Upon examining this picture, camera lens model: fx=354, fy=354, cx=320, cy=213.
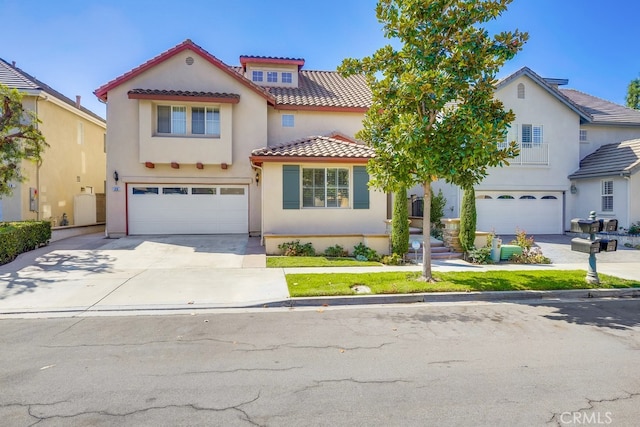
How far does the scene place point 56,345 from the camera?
4.93 m

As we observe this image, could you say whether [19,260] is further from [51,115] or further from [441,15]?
[441,15]

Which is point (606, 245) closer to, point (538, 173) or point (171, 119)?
point (538, 173)

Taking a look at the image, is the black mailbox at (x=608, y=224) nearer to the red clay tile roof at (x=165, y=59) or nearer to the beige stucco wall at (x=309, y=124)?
the beige stucco wall at (x=309, y=124)

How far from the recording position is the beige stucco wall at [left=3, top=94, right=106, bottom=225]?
15203mm

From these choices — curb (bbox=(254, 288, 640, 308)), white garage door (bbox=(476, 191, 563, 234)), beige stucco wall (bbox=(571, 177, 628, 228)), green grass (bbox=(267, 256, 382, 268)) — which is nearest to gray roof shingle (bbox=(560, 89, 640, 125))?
beige stucco wall (bbox=(571, 177, 628, 228))

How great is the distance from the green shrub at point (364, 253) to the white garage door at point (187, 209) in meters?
6.24

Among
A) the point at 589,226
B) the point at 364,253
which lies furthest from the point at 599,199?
the point at 364,253

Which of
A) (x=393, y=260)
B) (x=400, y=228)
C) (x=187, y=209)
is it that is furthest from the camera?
(x=187, y=209)

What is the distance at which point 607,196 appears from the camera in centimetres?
1697

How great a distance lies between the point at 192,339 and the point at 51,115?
55.6 ft

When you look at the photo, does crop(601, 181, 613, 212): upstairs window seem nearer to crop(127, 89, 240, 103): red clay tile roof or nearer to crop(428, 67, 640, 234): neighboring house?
crop(428, 67, 640, 234): neighboring house

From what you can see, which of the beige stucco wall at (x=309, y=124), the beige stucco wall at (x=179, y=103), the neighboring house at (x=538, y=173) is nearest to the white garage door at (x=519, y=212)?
the neighboring house at (x=538, y=173)

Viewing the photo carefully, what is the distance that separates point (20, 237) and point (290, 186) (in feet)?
28.6

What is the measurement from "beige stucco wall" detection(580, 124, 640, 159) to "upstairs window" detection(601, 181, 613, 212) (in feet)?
9.13
